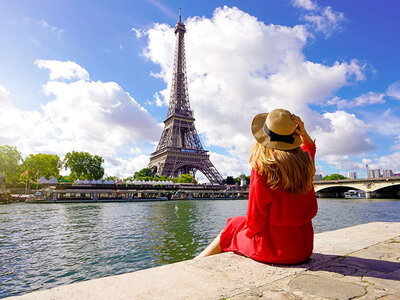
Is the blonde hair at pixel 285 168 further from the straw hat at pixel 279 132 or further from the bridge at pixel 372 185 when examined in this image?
the bridge at pixel 372 185

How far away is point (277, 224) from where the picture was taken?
2.63 metres

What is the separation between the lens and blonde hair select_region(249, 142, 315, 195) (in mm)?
2504

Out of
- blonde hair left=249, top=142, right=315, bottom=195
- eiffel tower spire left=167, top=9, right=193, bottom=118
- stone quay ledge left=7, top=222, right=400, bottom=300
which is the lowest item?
stone quay ledge left=7, top=222, right=400, bottom=300

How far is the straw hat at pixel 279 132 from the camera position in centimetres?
254

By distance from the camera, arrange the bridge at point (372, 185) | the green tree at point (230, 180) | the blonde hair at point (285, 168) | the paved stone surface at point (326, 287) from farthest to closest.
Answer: the green tree at point (230, 180), the bridge at point (372, 185), the blonde hair at point (285, 168), the paved stone surface at point (326, 287)


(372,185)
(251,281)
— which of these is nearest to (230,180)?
(372,185)

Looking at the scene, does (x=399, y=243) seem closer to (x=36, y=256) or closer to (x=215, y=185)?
(x=36, y=256)

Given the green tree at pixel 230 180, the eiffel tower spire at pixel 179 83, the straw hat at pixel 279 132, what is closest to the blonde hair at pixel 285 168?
the straw hat at pixel 279 132

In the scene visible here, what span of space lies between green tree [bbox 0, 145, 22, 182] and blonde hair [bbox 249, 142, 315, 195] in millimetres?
60371

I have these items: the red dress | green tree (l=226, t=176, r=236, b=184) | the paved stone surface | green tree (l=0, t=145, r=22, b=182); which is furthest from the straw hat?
green tree (l=226, t=176, r=236, b=184)

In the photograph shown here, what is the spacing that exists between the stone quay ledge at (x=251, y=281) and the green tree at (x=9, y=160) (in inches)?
2350

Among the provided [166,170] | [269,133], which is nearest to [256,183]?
[269,133]

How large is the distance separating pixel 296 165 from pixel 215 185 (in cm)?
6932

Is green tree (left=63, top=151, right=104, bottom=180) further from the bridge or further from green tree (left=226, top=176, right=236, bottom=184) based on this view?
green tree (left=226, top=176, right=236, bottom=184)
